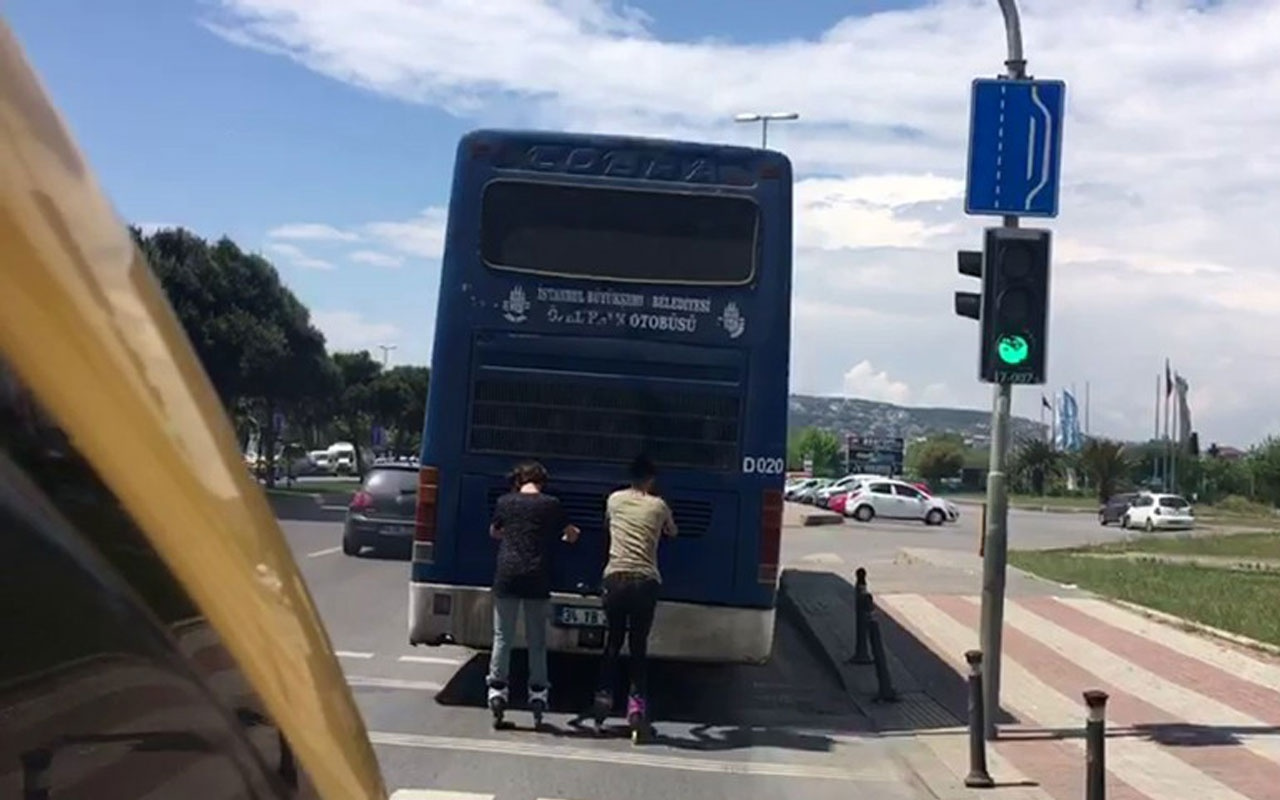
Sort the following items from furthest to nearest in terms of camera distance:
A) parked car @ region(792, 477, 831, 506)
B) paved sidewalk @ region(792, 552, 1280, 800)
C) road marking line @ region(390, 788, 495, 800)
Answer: parked car @ region(792, 477, 831, 506)
paved sidewalk @ region(792, 552, 1280, 800)
road marking line @ region(390, 788, 495, 800)

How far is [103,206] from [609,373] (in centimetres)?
920

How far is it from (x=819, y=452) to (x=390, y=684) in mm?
131965

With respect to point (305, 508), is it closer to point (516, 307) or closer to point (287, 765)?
point (516, 307)

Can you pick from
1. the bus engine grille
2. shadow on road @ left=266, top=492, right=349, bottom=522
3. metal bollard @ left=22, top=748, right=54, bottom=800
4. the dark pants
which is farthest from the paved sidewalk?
shadow on road @ left=266, top=492, right=349, bottom=522

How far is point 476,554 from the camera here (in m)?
10.7

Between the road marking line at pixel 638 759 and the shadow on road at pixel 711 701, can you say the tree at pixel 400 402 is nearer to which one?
the shadow on road at pixel 711 701

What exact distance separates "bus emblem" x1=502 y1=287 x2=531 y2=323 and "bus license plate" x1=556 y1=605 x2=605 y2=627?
202cm

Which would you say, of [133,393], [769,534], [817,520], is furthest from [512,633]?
[817,520]

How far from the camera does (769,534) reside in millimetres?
10539

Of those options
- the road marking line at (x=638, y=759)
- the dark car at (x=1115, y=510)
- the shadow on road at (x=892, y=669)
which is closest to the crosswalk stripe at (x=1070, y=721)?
the shadow on road at (x=892, y=669)

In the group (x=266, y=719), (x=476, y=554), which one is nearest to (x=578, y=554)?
(x=476, y=554)

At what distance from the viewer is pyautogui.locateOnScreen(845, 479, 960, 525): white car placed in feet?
197

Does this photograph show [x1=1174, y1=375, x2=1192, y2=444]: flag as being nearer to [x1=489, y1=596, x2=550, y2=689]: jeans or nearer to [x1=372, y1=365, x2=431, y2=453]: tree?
[x1=372, y1=365, x2=431, y2=453]: tree

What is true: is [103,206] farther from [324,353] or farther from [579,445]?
[324,353]
